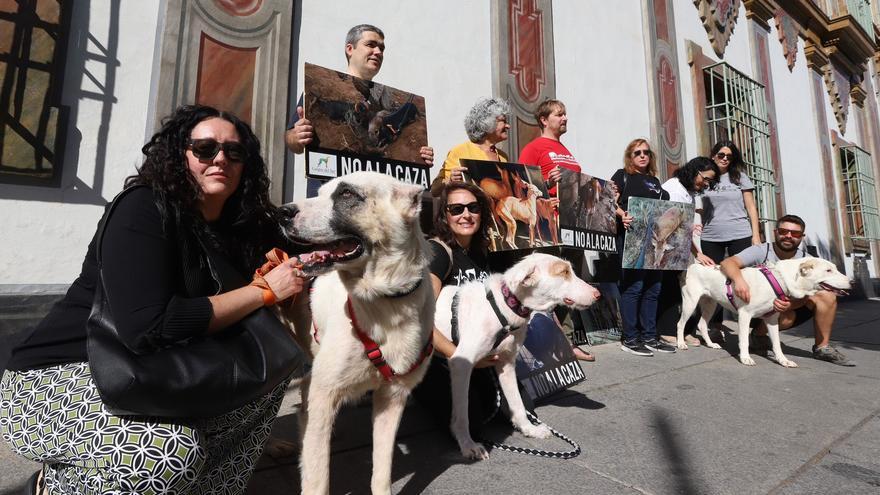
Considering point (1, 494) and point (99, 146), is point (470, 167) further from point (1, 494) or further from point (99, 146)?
point (1, 494)

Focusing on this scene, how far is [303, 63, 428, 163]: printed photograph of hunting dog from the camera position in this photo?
294 centimetres

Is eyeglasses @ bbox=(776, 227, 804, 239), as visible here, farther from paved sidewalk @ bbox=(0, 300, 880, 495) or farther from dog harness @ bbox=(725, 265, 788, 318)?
paved sidewalk @ bbox=(0, 300, 880, 495)

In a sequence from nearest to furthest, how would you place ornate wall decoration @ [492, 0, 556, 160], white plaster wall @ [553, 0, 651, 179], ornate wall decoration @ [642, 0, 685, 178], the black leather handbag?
1. the black leather handbag
2. ornate wall decoration @ [492, 0, 556, 160]
3. white plaster wall @ [553, 0, 651, 179]
4. ornate wall decoration @ [642, 0, 685, 178]

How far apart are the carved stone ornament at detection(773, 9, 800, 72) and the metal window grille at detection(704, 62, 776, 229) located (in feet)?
11.1

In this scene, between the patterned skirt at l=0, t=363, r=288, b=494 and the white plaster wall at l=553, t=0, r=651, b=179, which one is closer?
the patterned skirt at l=0, t=363, r=288, b=494

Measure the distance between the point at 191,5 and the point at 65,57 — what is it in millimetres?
1019

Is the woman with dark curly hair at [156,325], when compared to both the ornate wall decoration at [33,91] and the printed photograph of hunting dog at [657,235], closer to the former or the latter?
the ornate wall decoration at [33,91]

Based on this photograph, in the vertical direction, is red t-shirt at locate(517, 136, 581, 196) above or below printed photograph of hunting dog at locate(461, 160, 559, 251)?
above

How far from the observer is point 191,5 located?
3.57 metres

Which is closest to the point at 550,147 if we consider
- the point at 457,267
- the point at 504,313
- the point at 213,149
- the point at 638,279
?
the point at 638,279

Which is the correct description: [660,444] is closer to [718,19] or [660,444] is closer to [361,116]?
[361,116]

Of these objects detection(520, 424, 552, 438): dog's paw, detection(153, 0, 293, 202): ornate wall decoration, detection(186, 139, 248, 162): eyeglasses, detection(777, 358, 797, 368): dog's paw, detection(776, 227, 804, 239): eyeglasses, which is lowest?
detection(520, 424, 552, 438): dog's paw

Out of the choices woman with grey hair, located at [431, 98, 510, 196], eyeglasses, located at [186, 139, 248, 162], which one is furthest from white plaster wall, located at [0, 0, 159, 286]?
woman with grey hair, located at [431, 98, 510, 196]

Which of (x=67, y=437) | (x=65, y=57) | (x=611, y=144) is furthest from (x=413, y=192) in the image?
(x=611, y=144)
